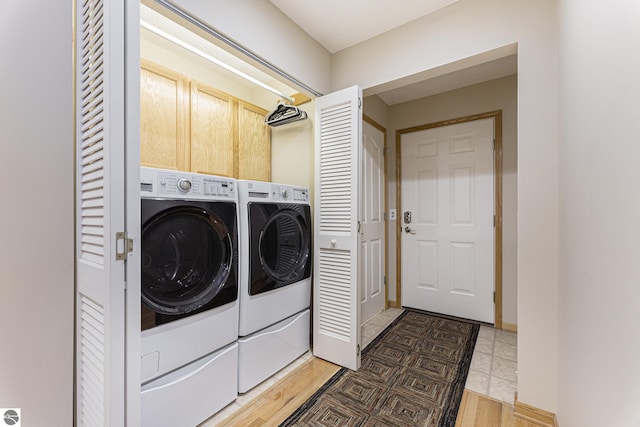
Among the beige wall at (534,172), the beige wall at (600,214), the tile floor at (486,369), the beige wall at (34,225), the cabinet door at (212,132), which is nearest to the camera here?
the beige wall at (600,214)

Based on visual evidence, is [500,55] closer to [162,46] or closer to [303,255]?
[303,255]

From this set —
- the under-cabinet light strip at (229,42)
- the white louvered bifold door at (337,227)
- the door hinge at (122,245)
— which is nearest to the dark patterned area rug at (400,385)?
the white louvered bifold door at (337,227)

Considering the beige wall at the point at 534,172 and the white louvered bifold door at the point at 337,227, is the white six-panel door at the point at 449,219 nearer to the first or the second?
the beige wall at the point at 534,172

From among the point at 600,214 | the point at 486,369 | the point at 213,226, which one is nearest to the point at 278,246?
the point at 213,226

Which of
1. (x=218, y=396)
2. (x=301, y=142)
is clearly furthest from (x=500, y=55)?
(x=218, y=396)

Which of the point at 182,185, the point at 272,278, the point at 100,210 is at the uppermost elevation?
the point at 182,185

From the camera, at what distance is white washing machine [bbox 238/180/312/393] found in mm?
1598

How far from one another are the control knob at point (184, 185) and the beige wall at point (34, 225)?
0.41 meters

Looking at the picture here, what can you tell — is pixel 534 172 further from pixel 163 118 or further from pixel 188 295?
pixel 163 118

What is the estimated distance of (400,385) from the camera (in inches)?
67.4

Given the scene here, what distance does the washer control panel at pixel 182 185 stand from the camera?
1174 millimetres

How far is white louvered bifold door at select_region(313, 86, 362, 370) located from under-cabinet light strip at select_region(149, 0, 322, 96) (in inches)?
9.4

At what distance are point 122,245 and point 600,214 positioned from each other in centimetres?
141

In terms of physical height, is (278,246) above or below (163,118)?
below
